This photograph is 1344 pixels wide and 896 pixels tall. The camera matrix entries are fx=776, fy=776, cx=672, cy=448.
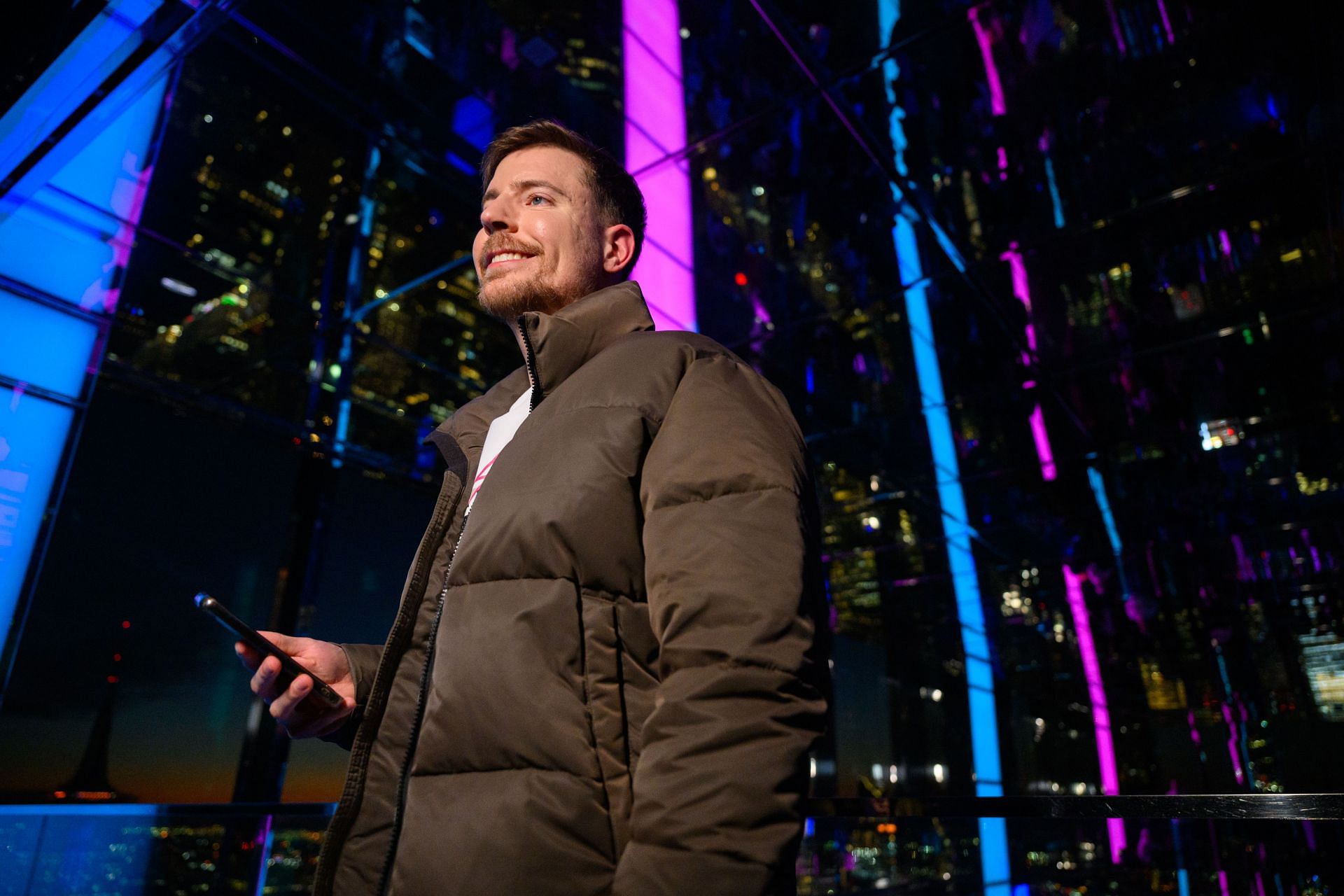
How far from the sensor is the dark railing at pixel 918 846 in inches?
63.4

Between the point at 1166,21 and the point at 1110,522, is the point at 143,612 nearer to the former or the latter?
the point at 1166,21

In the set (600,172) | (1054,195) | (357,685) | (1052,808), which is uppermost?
(1054,195)

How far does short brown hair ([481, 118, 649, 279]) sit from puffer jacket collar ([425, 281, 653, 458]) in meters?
0.34

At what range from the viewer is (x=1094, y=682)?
12.9 meters

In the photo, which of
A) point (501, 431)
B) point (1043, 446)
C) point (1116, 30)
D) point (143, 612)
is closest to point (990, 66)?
point (1116, 30)

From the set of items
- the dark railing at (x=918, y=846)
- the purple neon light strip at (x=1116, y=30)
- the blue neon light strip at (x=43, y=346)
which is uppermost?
the purple neon light strip at (x=1116, y=30)

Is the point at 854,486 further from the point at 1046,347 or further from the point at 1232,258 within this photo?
the point at 1232,258

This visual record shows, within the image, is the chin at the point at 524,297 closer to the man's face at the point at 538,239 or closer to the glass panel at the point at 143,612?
the man's face at the point at 538,239

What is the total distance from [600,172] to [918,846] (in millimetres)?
2023

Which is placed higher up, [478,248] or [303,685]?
[478,248]

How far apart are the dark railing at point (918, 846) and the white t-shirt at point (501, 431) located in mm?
914

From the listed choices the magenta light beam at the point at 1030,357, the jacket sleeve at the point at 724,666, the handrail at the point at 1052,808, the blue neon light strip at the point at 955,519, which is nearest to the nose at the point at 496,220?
the jacket sleeve at the point at 724,666

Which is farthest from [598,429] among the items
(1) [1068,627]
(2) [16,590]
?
(1) [1068,627]

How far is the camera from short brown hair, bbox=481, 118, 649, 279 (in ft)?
6.32
